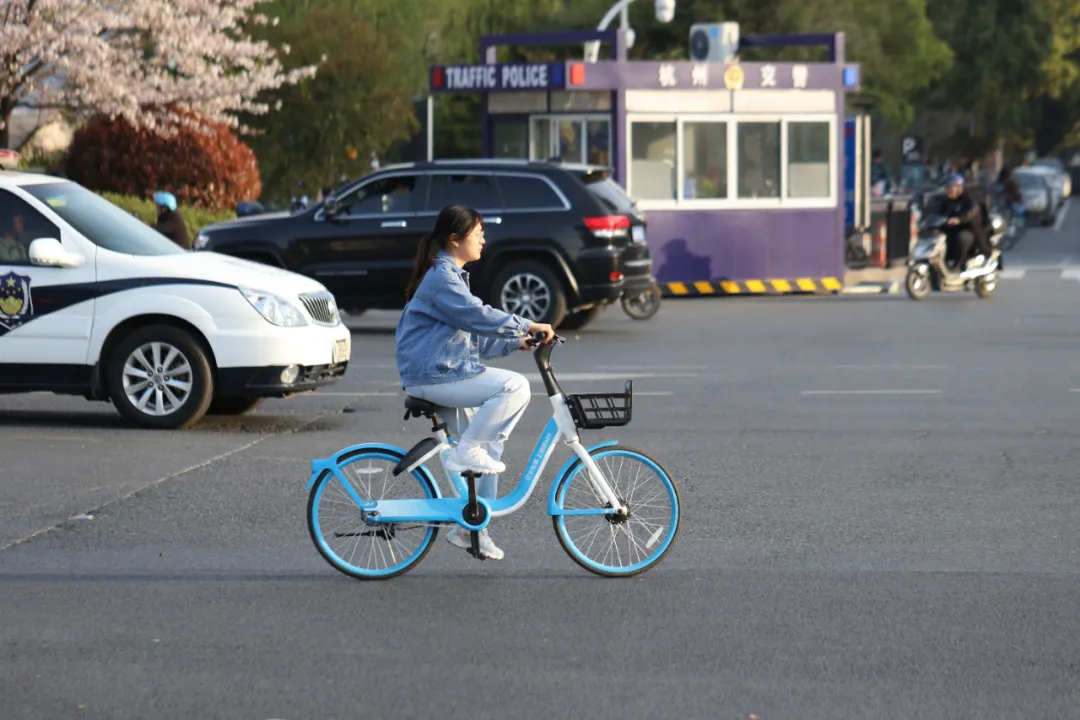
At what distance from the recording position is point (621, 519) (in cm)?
786

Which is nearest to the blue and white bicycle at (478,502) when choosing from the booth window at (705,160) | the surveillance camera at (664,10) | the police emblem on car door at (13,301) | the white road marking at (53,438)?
the white road marking at (53,438)

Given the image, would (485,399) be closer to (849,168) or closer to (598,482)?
(598,482)

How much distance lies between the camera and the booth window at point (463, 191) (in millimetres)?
21016

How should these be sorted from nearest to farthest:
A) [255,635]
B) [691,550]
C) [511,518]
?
[255,635] → [691,550] → [511,518]

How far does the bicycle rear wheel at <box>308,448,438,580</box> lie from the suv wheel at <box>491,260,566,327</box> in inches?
497

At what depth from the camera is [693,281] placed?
1083 inches

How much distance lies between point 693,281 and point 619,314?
2.91 metres

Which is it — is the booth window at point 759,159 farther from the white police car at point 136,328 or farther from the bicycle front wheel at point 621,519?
the bicycle front wheel at point 621,519

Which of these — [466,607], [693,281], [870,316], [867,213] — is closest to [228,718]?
[466,607]

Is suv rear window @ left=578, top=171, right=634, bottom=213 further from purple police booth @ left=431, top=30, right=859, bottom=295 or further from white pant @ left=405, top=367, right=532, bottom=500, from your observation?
white pant @ left=405, top=367, right=532, bottom=500

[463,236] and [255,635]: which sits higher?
[463,236]

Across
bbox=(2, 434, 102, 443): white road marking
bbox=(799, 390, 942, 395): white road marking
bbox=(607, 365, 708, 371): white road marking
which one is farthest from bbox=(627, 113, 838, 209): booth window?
bbox=(2, 434, 102, 443): white road marking

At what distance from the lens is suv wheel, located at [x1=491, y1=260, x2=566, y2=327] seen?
20.6m

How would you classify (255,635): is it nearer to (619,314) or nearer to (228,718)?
(228,718)
